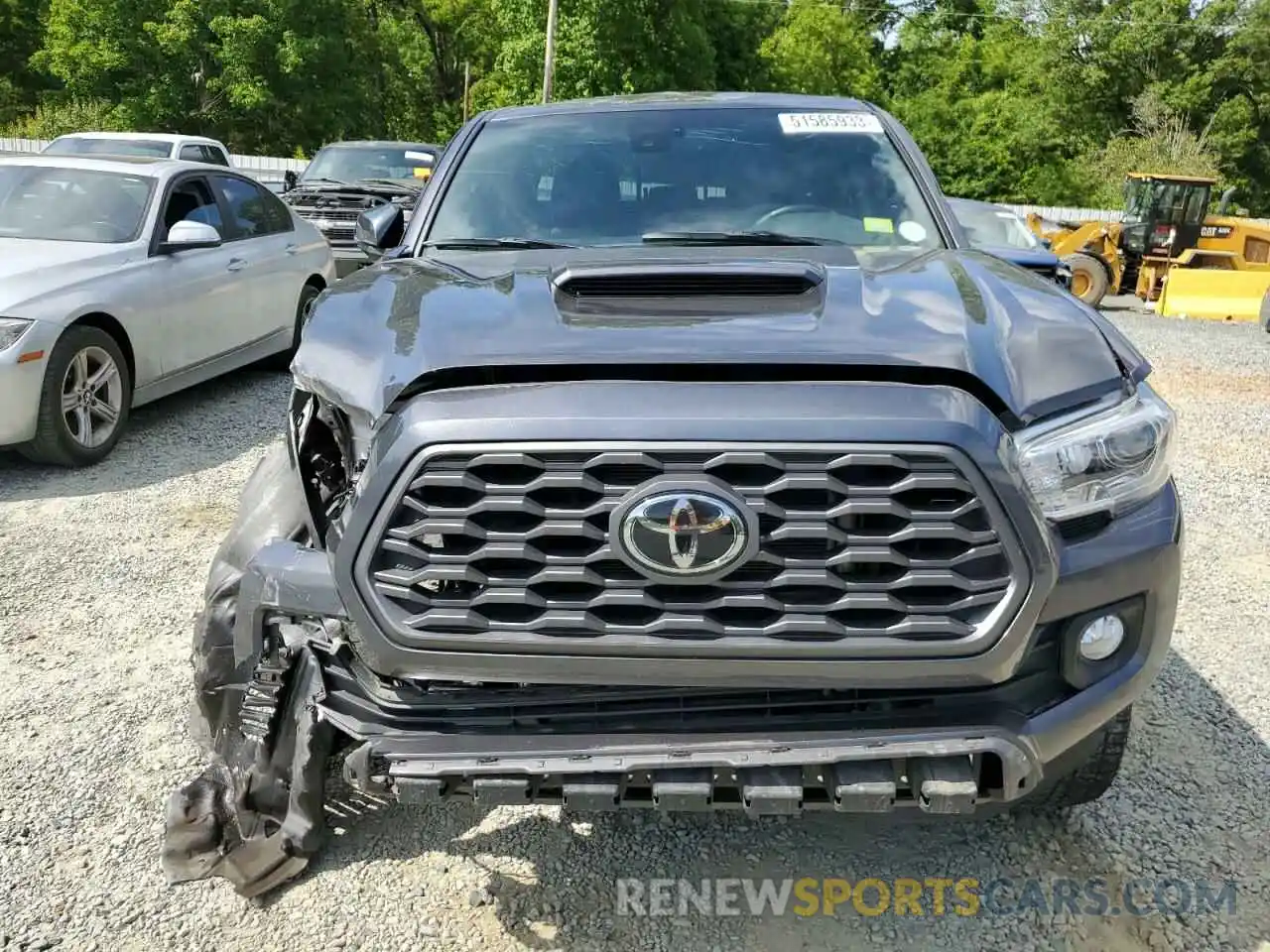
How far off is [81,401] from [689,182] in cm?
403

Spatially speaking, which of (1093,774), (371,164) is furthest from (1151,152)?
(1093,774)

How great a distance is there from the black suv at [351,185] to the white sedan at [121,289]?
331 centimetres

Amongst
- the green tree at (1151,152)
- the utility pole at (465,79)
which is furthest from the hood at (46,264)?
the utility pole at (465,79)

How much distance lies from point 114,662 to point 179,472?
2353mm

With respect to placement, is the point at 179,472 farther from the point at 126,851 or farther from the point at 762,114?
the point at 762,114

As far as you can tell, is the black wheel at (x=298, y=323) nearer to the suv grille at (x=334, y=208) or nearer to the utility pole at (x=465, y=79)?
the suv grille at (x=334, y=208)

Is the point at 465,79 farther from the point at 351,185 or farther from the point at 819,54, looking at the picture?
the point at 351,185

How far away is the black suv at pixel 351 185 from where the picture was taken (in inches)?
448

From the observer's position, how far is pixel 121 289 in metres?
5.97

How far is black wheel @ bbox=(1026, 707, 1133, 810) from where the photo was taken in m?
2.44

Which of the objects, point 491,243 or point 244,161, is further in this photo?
point 244,161

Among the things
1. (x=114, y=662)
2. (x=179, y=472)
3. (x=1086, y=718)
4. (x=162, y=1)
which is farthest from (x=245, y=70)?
(x=1086, y=718)

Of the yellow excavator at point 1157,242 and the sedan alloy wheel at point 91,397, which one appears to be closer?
the sedan alloy wheel at point 91,397

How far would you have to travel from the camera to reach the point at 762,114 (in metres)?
3.69
